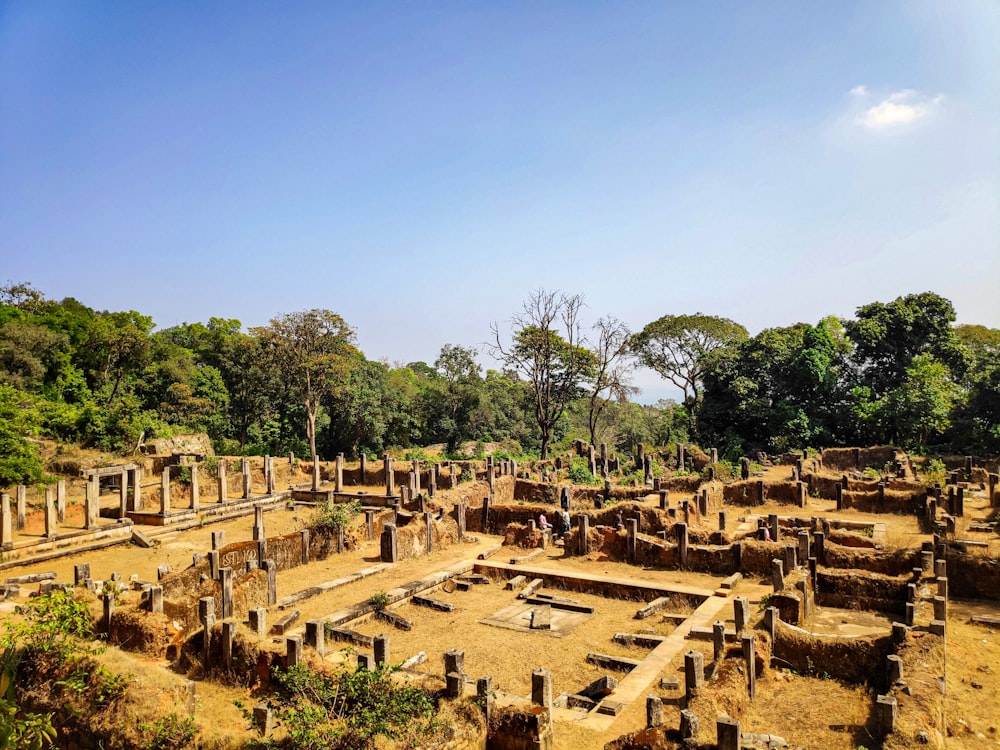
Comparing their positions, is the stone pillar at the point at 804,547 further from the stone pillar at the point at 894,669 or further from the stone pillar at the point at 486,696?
the stone pillar at the point at 486,696

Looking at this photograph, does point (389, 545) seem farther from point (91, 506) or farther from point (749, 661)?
point (749, 661)

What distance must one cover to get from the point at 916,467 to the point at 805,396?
1059 centimetres

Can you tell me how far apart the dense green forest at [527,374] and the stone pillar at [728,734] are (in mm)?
36031

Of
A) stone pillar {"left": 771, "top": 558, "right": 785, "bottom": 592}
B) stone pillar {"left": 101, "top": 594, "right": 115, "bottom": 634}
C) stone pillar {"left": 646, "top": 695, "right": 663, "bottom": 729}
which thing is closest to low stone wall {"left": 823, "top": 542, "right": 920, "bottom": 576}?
stone pillar {"left": 771, "top": 558, "right": 785, "bottom": 592}

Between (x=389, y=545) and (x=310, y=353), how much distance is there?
24.2m

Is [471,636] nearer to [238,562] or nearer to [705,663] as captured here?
[705,663]

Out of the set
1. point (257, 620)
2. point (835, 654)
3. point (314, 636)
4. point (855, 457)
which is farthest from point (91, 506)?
point (855, 457)

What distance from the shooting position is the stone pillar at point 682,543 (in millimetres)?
19953

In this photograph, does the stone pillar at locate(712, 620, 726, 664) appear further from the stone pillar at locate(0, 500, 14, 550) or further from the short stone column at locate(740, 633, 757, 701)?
the stone pillar at locate(0, 500, 14, 550)

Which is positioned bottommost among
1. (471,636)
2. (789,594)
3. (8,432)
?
(471,636)

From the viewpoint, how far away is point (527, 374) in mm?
46969

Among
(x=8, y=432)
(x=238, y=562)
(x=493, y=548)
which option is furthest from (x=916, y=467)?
(x=8, y=432)

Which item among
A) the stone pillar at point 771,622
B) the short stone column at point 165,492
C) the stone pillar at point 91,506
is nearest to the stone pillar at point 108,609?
the stone pillar at point 771,622

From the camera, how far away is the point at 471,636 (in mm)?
15414
